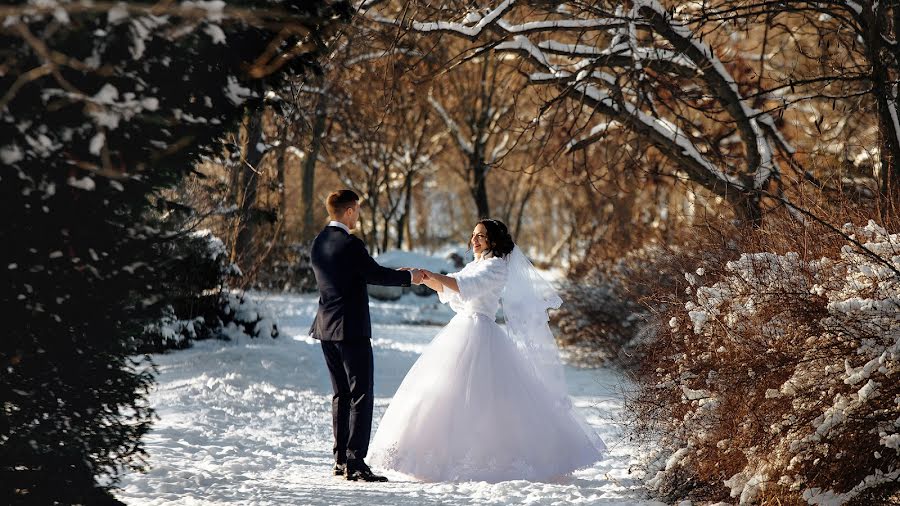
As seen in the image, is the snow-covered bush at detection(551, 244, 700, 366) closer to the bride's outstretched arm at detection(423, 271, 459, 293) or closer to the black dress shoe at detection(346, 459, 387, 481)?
the bride's outstretched arm at detection(423, 271, 459, 293)

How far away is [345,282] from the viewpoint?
6.87m

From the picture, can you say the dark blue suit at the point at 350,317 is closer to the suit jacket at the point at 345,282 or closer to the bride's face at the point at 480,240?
the suit jacket at the point at 345,282

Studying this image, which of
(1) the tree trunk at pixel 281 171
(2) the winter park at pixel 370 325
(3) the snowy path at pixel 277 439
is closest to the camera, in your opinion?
(2) the winter park at pixel 370 325

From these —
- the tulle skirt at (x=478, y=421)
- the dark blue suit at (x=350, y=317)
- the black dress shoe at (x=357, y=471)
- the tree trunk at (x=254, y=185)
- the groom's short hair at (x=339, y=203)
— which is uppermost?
the tree trunk at (x=254, y=185)

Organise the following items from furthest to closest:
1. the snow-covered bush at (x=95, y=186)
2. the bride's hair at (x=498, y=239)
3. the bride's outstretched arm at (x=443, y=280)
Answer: the bride's hair at (x=498, y=239)
the bride's outstretched arm at (x=443, y=280)
the snow-covered bush at (x=95, y=186)

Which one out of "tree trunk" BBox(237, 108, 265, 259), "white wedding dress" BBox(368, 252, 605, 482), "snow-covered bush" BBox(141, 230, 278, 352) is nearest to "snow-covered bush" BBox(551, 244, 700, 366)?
"snow-covered bush" BBox(141, 230, 278, 352)

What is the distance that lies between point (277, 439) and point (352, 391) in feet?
7.02

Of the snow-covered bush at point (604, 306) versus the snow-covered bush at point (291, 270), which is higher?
the snow-covered bush at point (291, 270)

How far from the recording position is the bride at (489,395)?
6.80 m

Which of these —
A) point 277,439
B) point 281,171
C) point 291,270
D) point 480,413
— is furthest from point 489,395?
point 291,270

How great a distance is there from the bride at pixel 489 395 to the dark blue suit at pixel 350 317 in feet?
1.03

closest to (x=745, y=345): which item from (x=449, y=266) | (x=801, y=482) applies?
(x=801, y=482)

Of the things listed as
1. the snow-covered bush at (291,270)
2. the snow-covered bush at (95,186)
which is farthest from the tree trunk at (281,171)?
the snow-covered bush at (95,186)

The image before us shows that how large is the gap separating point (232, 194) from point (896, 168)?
9.24 metres
